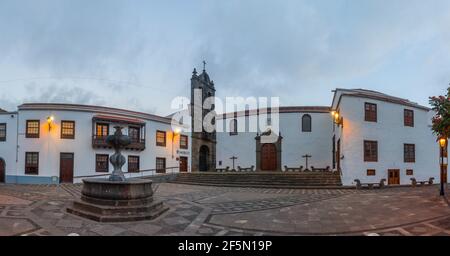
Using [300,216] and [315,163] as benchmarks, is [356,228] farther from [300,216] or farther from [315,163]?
[315,163]

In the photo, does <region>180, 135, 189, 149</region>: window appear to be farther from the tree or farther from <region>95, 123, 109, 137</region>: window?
the tree

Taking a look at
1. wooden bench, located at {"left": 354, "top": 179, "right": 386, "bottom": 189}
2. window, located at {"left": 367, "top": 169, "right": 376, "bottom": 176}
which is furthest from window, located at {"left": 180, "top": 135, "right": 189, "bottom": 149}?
window, located at {"left": 367, "top": 169, "right": 376, "bottom": 176}

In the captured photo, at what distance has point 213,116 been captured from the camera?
30.3 m

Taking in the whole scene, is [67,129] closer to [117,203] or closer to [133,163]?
[133,163]

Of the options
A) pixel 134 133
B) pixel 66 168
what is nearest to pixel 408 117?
pixel 134 133

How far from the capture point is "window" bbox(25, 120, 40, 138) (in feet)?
66.9

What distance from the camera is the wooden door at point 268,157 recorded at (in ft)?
86.4

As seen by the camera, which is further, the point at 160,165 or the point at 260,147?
the point at 260,147

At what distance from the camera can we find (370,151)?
59.3 ft

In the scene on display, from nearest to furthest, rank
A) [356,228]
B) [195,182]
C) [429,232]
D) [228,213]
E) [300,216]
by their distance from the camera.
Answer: [429,232]
[356,228]
[300,216]
[228,213]
[195,182]

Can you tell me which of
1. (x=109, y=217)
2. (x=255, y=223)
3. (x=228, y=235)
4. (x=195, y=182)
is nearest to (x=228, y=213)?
(x=255, y=223)

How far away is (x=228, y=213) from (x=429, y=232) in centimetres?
495

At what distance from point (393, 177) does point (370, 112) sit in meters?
4.15

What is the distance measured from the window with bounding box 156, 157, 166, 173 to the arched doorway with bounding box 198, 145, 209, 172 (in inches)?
183
